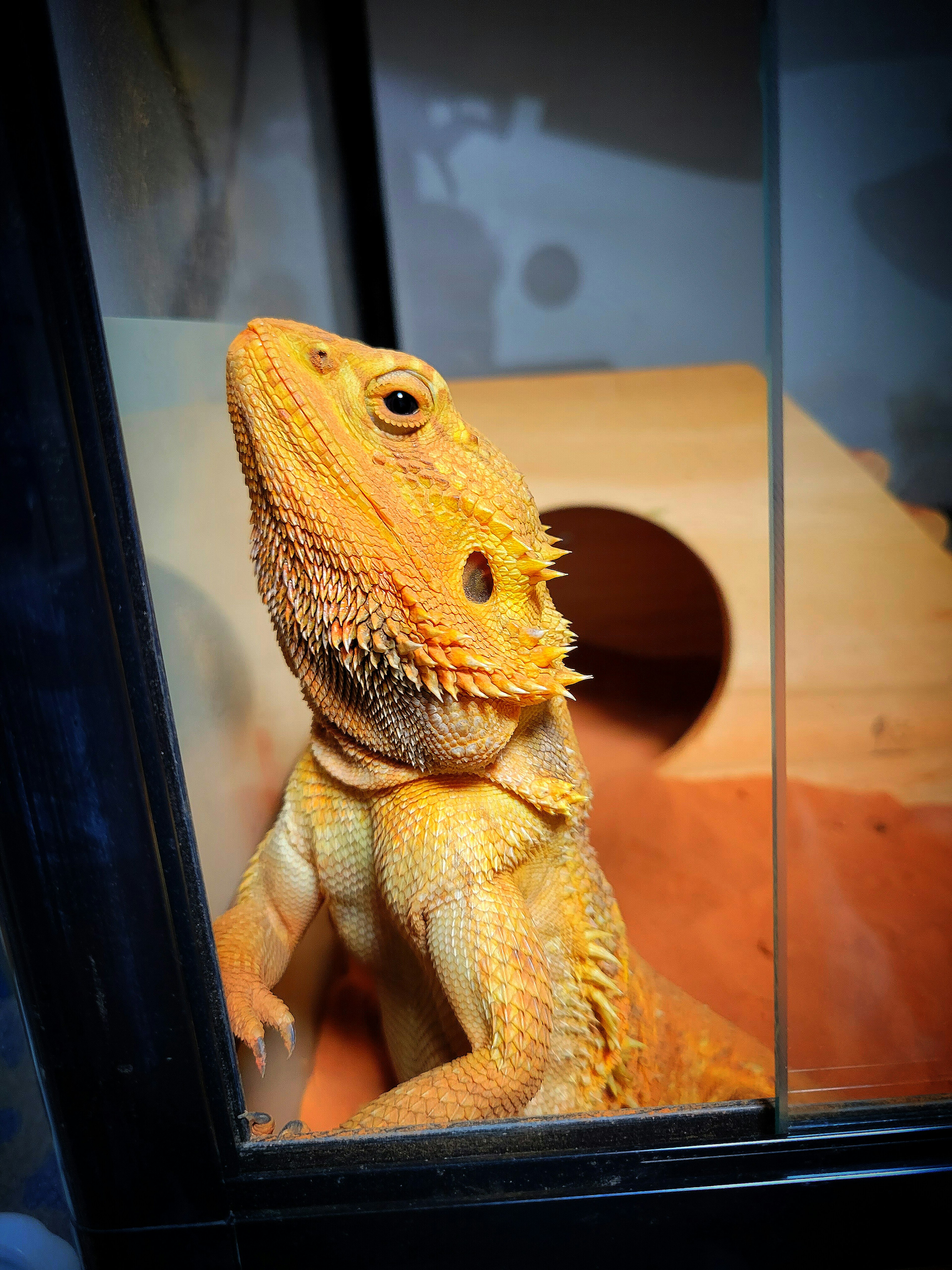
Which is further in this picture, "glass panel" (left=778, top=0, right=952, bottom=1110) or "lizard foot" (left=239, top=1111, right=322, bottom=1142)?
"lizard foot" (left=239, top=1111, right=322, bottom=1142)

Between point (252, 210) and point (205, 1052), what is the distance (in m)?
1.58

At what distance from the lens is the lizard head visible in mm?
932

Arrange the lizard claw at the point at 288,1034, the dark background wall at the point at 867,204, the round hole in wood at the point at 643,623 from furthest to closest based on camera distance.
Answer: the round hole in wood at the point at 643,623 < the lizard claw at the point at 288,1034 < the dark background wall at the point at 867,204

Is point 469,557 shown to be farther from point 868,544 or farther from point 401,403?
point 868,544

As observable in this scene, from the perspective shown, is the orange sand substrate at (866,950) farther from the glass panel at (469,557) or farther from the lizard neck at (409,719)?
the lizard neck at (409,719)

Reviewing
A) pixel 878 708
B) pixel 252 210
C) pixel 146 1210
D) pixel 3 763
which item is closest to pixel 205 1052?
pixel 146 1210

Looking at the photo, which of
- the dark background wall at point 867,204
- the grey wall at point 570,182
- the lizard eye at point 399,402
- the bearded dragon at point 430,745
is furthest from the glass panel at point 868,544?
the grey wall at point 570,182

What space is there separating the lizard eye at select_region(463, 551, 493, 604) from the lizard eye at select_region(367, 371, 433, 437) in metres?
0.17

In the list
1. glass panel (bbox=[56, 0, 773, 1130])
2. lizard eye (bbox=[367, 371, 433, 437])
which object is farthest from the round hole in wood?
lizard eye (bbox=[367, 371, 433, 437])

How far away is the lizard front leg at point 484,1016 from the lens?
96cm

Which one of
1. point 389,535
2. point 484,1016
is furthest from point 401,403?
point 484,1016

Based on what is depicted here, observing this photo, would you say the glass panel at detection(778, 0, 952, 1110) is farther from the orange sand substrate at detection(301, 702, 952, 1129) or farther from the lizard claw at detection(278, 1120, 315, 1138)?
the lizard claw at detection(278, 1120, 315, 1138)

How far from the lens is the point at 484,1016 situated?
97cm

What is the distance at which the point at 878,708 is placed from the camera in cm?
92
